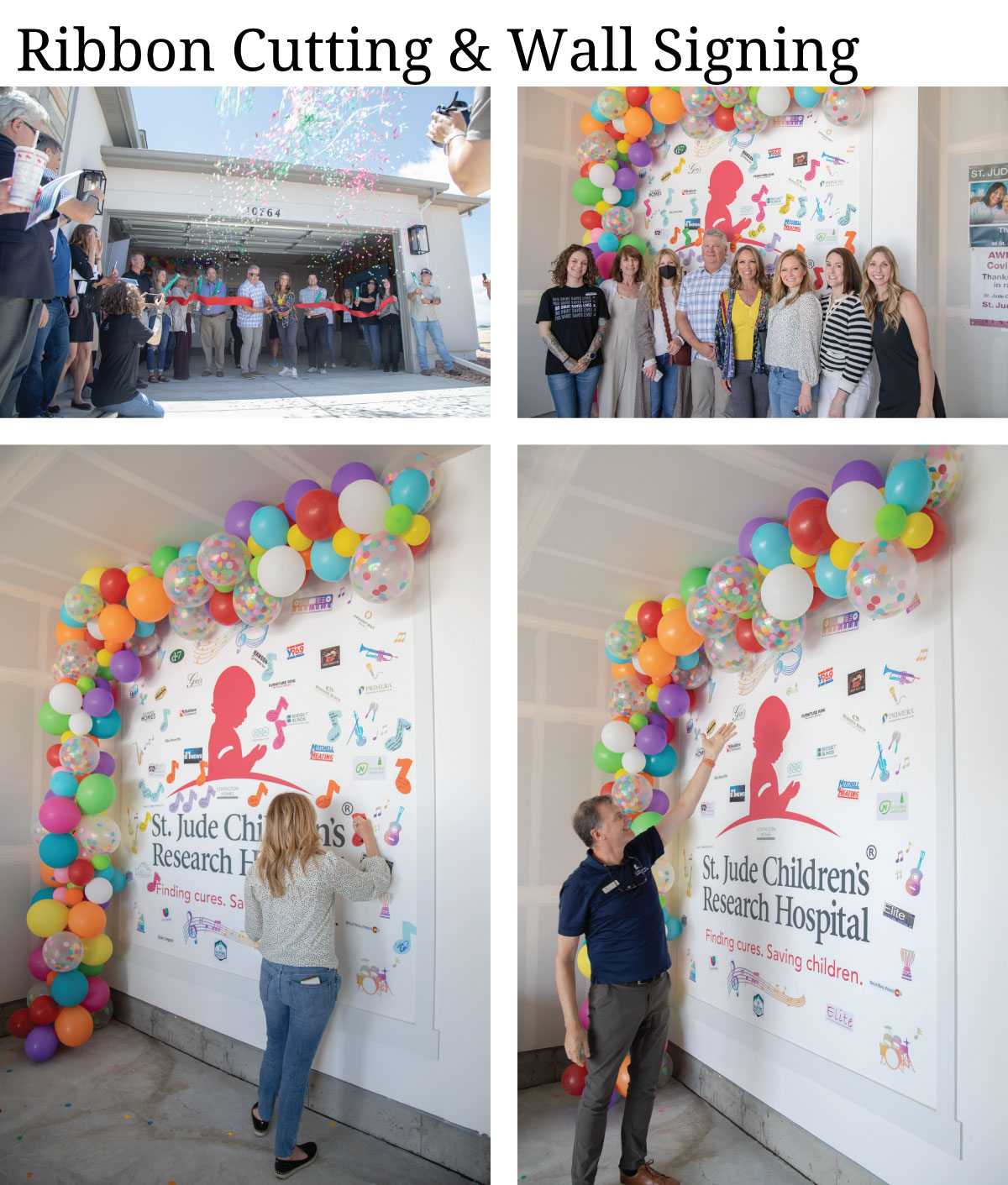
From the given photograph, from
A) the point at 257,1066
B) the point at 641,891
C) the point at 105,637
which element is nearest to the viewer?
the point at 641,891

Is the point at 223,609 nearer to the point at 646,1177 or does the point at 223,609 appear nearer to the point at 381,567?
the point at 381,567

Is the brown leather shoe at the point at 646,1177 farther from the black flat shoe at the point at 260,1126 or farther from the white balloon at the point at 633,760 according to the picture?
the white balloon at the point at 633,760

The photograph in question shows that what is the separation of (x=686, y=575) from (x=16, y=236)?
235 cm

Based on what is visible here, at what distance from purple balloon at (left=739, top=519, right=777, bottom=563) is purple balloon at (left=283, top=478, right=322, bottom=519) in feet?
4.63

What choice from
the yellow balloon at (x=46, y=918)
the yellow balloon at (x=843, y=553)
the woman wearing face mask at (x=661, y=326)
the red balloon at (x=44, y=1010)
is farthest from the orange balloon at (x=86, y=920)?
the yellow balloon at (x=843, y=553)

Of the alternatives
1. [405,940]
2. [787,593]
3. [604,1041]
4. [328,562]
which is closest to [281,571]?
[328,562]

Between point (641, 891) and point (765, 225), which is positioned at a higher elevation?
point (765, 225)

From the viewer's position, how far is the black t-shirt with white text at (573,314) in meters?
3.32

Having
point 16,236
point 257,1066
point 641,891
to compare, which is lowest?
point 257,1066
